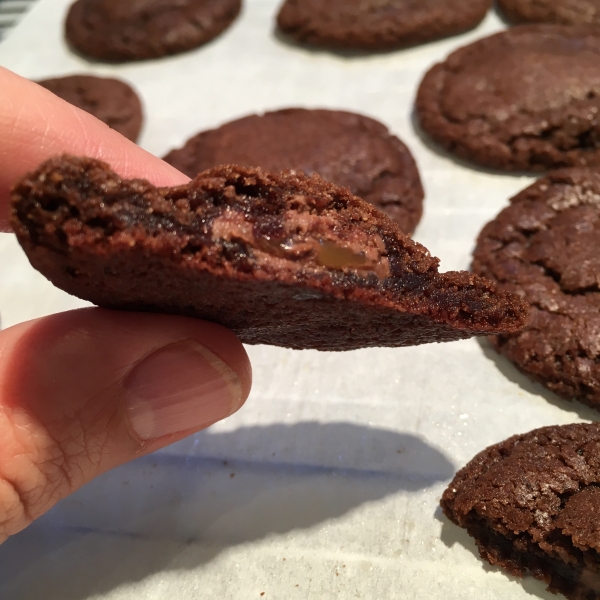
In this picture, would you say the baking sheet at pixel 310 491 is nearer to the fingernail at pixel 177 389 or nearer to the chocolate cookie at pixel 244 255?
the fingernail at pixel 177 389

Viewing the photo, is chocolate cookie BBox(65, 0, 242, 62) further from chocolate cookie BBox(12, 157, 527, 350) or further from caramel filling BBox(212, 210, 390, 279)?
caramel filling BBox(212, 210, 390, 279)

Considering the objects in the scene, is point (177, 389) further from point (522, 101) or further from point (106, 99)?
point (106, 99)

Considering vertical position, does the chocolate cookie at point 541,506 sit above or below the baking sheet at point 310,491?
above

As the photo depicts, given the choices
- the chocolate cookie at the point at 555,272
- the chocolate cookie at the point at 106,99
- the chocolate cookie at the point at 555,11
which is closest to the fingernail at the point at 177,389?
the chocolate cookie at the point at 555,272

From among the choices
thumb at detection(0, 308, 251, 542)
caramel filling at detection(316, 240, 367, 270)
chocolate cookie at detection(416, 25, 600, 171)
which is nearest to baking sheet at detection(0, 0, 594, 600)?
chocolate cookie at detection(416, 25, 600, 171)

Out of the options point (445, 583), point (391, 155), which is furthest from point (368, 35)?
point (445, 583)

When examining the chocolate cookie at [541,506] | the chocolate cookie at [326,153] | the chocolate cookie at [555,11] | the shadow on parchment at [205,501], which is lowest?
the shadow on parchment at [205,501]

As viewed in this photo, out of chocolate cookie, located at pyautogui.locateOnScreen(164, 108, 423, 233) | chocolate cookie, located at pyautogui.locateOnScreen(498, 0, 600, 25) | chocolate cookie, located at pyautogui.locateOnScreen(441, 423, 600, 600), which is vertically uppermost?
chocolate cookie, located at pyautogui.locateOnScreen(498, 0, 600, 25)

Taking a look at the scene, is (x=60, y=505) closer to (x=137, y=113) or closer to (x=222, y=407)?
(x=222, y=407)

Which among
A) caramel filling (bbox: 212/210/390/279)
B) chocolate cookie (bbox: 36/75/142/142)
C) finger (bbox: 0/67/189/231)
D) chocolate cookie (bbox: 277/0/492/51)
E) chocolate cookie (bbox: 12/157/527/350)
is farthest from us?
chocolate cookie (bbox: 277/0/492/51)
